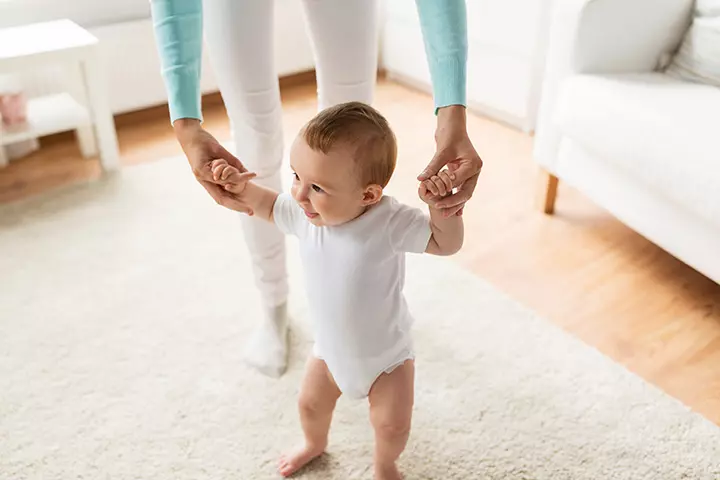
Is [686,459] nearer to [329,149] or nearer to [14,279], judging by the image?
[329,149]

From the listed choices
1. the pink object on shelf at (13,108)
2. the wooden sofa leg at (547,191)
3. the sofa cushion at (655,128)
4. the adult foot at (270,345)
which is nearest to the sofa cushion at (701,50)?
the sofa cushion at (655,128)

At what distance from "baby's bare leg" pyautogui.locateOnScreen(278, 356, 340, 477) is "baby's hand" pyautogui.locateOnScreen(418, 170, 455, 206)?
38cm

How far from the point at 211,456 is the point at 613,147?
1069mm

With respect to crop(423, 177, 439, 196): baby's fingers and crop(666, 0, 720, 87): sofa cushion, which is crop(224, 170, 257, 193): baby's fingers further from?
crop(666, 0, 720, 87): sofa cushion

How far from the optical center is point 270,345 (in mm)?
1396

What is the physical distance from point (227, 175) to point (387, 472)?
21.7 inches

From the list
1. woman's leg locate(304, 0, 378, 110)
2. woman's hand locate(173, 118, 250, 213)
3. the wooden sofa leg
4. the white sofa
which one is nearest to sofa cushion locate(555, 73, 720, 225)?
the white sofa

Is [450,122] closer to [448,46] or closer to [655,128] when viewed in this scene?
[448,46]

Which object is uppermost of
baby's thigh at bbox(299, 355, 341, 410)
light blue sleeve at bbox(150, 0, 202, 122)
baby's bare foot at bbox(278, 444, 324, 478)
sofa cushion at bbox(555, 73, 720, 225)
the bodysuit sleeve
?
light blue sleeve at bbox(150, 0, 202, 122)

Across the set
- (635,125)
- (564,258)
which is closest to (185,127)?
(635,125)

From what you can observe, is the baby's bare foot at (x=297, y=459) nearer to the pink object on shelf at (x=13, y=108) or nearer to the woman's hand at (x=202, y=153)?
the woman's hand at (x=202, y=153)

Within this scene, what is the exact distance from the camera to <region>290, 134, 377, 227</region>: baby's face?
0.87 meters

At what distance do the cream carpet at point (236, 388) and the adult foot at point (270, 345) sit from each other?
1.2 inches

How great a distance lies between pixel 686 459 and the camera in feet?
3.94
